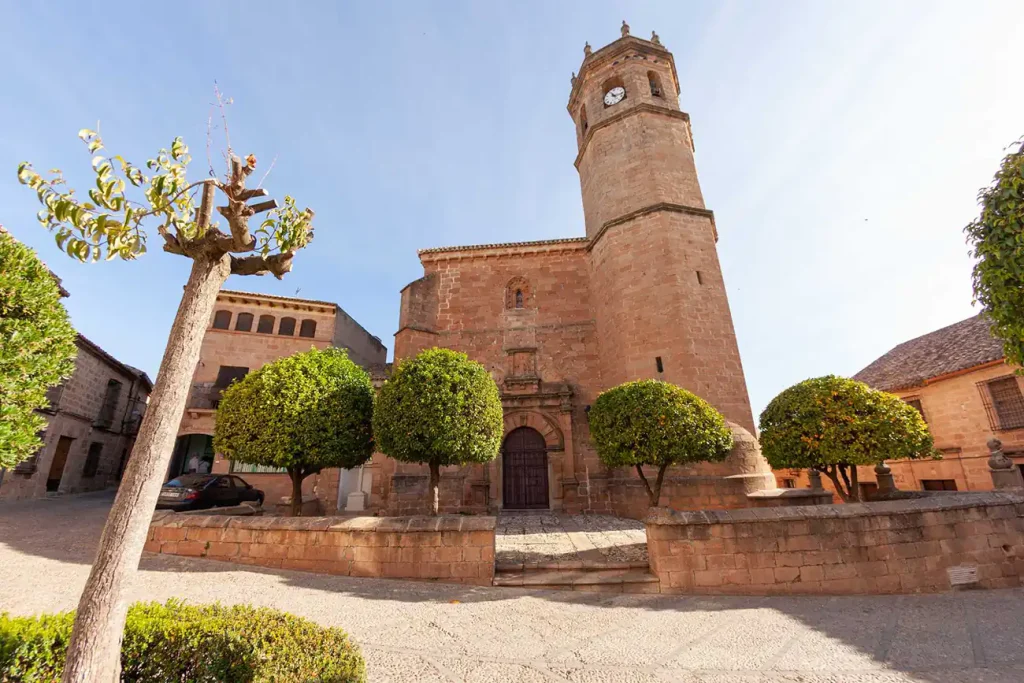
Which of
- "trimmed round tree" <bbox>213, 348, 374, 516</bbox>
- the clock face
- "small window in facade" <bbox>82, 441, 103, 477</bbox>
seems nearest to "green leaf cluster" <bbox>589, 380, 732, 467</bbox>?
"trimmed round tree" <bbox>213, 348, 374, 516</bbox>

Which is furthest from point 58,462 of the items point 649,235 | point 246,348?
point 649,235

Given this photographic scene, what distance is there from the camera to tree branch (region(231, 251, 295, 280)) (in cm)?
388

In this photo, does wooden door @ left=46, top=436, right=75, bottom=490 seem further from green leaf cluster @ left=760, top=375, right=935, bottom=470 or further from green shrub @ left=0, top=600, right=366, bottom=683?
green leaf cluster @ left=760, top=375, right=935, bottom=470

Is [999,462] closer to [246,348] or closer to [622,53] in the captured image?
[622,53]

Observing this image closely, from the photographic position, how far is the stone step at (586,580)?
252 inches

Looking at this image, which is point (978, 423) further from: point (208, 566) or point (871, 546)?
point (208, 566)

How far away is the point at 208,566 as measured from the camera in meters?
6.83

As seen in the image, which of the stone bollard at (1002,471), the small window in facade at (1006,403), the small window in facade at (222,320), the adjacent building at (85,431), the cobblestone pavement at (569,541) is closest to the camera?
the cobblestone pavement at (569,541)

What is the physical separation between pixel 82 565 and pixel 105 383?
17045mm

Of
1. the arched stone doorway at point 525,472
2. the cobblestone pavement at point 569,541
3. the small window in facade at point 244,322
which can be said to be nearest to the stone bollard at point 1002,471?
the cobblestone pavement at point 569,541

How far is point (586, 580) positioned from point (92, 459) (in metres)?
22.8

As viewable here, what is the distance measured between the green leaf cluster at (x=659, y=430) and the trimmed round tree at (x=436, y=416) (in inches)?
98.0

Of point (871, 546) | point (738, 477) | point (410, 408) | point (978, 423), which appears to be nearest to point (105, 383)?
point (410, 408)

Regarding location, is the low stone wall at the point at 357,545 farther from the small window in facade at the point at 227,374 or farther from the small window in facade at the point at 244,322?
the small window in facade at the point at 244,322
